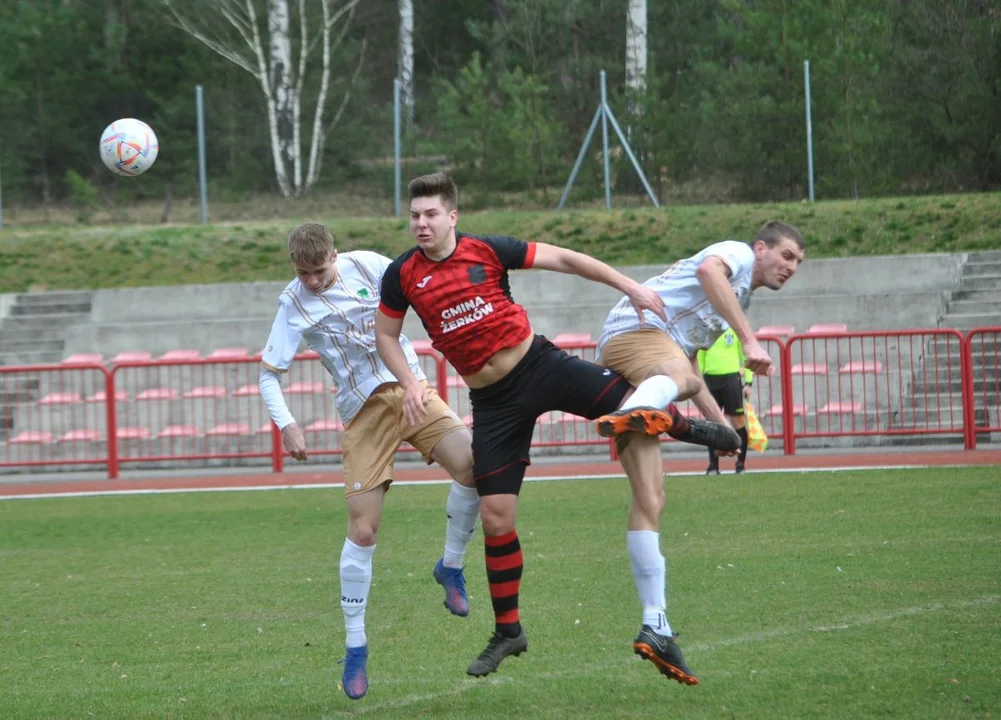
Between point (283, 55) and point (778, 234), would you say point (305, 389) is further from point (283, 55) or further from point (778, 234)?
point (283, 55)

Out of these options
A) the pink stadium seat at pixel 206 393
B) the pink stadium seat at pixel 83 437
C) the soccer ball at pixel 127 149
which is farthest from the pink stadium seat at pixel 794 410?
the soccer ball at pixel 127 149

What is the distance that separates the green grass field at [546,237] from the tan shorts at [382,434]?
15.8 metres

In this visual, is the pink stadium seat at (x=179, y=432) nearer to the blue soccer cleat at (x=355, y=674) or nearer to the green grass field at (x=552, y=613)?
the green grass field at (x=552, y=613)

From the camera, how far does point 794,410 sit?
54.4 feet

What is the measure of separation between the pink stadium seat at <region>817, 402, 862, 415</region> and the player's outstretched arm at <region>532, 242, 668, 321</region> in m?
10.7

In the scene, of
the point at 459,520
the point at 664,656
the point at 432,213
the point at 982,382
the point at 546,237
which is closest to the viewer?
the point at 664,656

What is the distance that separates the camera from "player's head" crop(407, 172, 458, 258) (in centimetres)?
602

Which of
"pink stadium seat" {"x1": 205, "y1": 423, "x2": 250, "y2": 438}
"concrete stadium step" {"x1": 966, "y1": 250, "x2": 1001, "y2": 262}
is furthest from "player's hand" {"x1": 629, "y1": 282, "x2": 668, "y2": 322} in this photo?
"concrete stadium step" {"x1": 966, "y1": 250, "x2": 1001, "y2": 262}

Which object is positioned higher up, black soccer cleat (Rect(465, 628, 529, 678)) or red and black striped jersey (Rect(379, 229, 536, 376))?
red and black striped jersey (Rect(379, 229, 536, 376))

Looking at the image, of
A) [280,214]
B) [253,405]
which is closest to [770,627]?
[253,405]

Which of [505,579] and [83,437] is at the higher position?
[505,579]

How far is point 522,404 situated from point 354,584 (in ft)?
3.82

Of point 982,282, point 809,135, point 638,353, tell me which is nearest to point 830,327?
point 982,282

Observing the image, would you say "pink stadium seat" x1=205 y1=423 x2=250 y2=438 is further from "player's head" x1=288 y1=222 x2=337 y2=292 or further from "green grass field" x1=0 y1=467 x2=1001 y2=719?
"player's head" x1=288 y1=222 x2=337 y2=292
